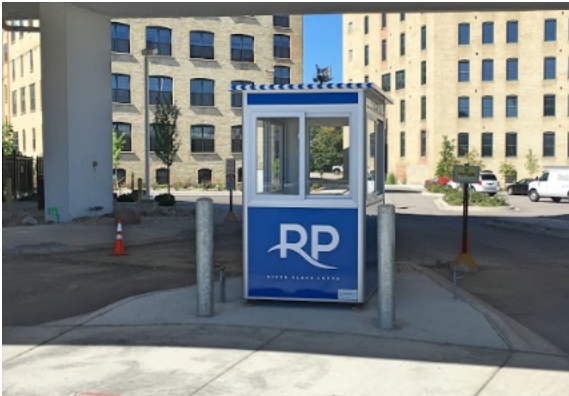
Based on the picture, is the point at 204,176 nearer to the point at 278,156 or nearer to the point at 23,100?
the point at 23,100

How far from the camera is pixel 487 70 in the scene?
205 feet

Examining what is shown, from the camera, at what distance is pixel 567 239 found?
17859mm

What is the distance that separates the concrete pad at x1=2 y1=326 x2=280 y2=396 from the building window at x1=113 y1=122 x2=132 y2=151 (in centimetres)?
4496

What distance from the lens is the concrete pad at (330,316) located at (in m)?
7.43

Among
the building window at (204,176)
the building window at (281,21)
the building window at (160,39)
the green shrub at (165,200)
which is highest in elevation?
the building window at (281,21)

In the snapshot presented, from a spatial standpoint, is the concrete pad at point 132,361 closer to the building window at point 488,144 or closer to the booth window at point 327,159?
the booth window at point 327,159

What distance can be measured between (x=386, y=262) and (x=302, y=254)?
4.37 ft

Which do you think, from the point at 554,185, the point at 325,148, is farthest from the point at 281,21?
the point at 325,148

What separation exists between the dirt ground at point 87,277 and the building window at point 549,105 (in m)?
51.9

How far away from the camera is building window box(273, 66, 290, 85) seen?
56312 mm

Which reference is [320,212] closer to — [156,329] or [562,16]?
[156,329]

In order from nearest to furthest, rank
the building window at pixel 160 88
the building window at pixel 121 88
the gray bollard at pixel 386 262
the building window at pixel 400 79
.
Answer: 1. the gray bollard at pixel 386 262
2. the building window at pixel 121 88
3. the building window at pixel 160 88
4. the building window at pixel 400 79

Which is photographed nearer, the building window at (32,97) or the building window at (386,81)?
the building window at (32,97)

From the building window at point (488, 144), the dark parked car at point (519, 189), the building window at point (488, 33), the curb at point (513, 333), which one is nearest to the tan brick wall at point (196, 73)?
the building window at point (488, 33)
